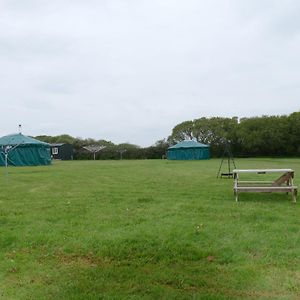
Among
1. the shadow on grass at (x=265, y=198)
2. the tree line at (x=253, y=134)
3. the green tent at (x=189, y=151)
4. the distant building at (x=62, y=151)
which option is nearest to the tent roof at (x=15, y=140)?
the green tent at (x=189, y=151)

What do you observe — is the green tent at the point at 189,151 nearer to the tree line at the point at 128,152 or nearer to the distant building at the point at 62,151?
the tree line at the point at 128,152

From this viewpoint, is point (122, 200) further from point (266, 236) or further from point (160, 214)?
point (266, 236)

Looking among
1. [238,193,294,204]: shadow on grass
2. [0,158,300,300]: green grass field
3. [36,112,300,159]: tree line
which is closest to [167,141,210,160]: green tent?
[36,112,300,159]: tree line

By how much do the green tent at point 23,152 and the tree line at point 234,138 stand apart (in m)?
19.9

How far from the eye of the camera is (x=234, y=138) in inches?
2111

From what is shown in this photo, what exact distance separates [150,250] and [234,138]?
50.0 metres

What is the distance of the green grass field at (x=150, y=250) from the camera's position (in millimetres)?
3926

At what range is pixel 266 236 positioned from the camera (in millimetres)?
5684

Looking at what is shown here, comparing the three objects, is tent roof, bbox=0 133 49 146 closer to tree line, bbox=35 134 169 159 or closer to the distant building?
tree line, bbox=35 134 169 159

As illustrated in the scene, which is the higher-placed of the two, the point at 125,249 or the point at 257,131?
the point at 257,131

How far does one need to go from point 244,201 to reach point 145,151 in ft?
161

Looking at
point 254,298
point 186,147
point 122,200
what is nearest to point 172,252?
point 254,298

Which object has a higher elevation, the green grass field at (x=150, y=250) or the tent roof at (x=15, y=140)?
the tent roof at (x=15, y=140)

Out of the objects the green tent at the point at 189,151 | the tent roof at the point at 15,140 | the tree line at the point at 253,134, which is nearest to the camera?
the tent roof at the point at 15,140
